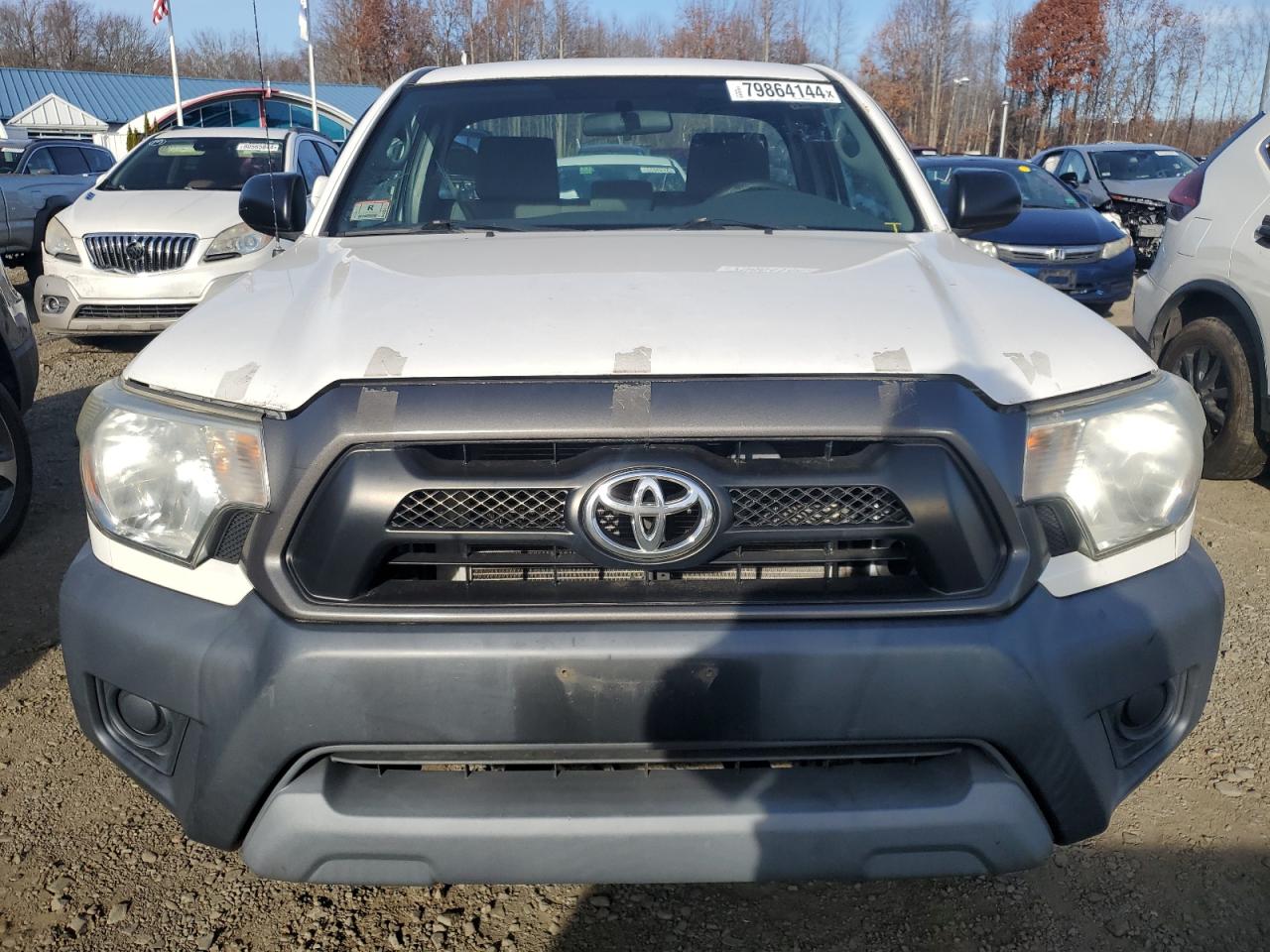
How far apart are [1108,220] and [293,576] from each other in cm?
1028

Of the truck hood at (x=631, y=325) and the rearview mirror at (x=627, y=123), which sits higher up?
the rearview mirror at (x=627, y=123)

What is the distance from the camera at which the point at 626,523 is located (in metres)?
1.66

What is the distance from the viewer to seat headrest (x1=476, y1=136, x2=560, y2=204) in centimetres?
303

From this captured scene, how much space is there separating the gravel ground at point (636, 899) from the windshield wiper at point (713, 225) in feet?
5.41

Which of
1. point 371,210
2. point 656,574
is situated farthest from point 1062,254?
point 656,574

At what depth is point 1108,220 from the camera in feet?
33.3

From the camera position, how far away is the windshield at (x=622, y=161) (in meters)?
2.94

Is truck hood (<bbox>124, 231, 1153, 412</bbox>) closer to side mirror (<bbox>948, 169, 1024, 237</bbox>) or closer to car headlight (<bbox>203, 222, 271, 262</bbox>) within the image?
side mirror (<bbox>948, 169, 1024, 237</bbox>)

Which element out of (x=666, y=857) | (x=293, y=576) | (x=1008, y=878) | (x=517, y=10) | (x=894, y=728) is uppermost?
(x=517, y=10)

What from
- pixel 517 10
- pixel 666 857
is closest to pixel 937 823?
pixel 666 857

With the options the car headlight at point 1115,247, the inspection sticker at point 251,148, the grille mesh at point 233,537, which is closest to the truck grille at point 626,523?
the grille mesh at point 233,537

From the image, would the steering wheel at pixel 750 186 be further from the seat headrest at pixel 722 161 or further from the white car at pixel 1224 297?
the white car at pixel 1224 297

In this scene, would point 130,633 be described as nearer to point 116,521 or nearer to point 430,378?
point 116,521

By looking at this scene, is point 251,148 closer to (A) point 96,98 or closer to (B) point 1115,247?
(B) point 1115,247
